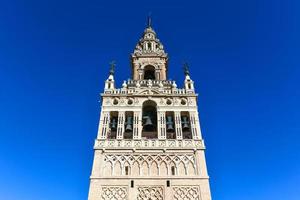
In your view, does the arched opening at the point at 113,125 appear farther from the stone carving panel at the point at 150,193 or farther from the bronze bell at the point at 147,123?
the stone carving panel at the point at 150,193

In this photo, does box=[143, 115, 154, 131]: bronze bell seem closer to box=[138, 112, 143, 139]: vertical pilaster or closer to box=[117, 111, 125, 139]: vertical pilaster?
box=[138, 112, 143, 139]: vertical pilaster

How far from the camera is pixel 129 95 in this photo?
2492cm

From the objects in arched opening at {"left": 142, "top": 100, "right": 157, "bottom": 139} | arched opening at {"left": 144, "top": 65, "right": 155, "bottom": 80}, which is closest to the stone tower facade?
arched opening at {"left": 142, "top": 100, "right": 157, "bottom": 139}

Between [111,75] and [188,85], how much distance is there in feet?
25.7

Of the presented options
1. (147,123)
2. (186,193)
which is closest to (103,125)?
(147,123)

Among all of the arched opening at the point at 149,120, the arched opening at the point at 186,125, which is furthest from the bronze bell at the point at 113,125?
the arched opening at the point at 186,125

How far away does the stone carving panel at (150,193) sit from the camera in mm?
17938

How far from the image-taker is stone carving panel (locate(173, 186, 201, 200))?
17.9m

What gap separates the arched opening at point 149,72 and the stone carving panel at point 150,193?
49.3 feet

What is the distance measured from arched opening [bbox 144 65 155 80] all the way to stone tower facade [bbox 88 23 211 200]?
98.1 inches

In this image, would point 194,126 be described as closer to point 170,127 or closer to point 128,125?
point 170,127

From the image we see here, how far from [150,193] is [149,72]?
1623 centimetres

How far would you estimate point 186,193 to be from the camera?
18062mm
